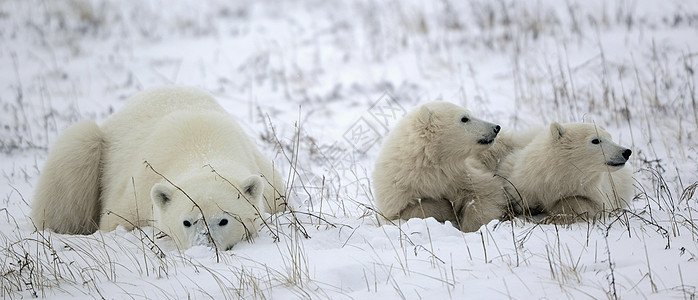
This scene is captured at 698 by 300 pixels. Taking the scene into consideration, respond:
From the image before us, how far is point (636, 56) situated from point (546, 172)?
5.57 m

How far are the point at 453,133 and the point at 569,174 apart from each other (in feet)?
3.23

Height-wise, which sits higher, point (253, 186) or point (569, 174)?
point (253, 186)

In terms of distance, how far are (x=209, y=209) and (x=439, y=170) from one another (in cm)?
188

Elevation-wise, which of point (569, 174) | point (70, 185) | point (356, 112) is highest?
point (70, 185)

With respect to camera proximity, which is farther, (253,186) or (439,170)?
(439,170)

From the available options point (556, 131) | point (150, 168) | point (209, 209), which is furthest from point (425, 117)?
point (150, 168)

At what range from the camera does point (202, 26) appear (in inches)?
581

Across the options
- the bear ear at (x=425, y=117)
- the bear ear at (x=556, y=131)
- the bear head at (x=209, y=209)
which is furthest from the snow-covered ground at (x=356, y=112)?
the bear ear at (x=425, y=117)

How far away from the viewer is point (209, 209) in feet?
13.3

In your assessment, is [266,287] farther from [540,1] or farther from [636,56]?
[540,1]

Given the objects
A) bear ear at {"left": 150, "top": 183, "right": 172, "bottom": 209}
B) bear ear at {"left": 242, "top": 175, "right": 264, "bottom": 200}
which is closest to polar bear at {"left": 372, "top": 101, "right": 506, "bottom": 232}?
bear ear at {"left": 242, "top": 175, "right": 264, "bottom": 200}

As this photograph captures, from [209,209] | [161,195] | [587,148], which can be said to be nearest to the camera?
[209,209]

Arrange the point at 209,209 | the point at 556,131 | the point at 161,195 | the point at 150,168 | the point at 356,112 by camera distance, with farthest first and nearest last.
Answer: the point at 356,112, the point at 150,168, the point at 556,131, the point at 161,195, the point at 209,209

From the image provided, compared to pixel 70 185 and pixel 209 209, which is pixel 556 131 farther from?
pixel 70 185
